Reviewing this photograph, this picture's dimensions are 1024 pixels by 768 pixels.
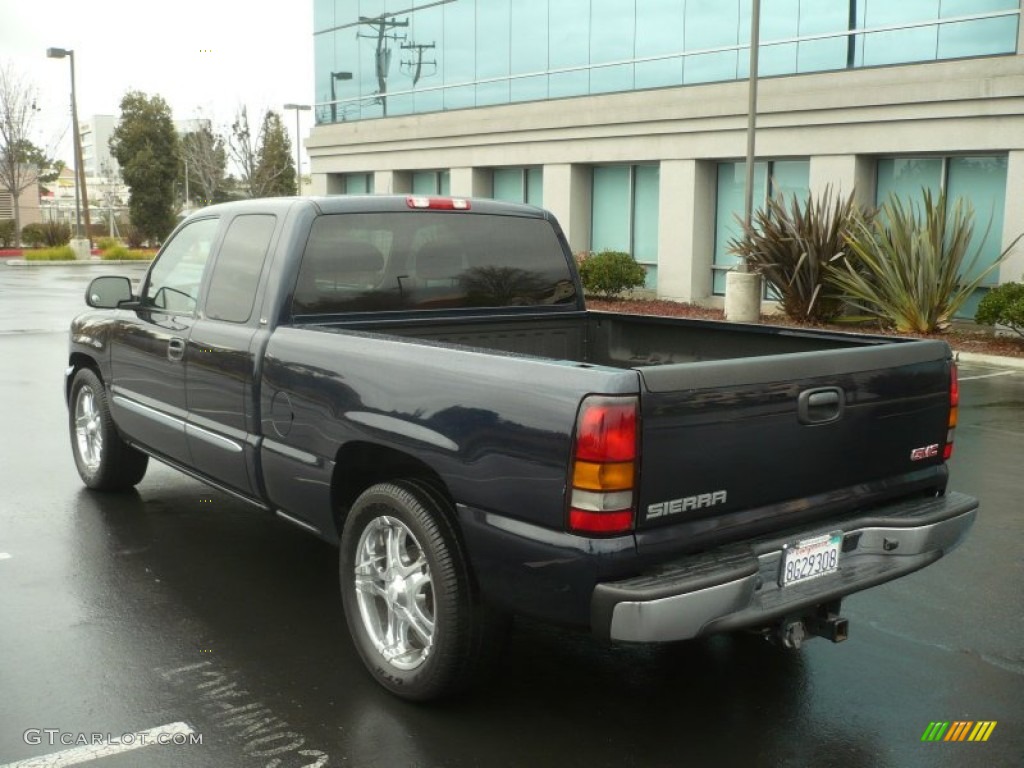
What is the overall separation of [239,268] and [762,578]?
3.05 meters

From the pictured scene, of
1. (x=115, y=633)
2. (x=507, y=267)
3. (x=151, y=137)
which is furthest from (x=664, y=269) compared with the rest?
(x=151, y=137)

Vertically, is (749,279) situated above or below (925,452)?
below

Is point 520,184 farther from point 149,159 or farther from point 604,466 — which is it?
point 149,159

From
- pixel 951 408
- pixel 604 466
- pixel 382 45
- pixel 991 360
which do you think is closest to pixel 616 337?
pixel 951 408

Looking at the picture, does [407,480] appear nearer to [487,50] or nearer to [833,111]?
[833,111]

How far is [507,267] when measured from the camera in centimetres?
589

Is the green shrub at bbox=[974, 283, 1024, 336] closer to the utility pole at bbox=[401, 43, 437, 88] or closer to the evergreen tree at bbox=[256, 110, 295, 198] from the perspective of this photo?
the utility pole at bbox=[401, 43, 437, 88]

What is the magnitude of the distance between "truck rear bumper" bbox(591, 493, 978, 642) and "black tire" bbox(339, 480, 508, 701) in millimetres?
621

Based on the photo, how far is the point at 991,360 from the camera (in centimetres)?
1505

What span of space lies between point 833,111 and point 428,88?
1438cm

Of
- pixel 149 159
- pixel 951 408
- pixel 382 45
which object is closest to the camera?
pixel 951 408

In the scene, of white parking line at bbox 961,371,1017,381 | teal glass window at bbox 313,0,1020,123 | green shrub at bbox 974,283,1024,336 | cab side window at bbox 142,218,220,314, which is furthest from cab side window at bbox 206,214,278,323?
teal glass window at bbox 313,0,1020,123

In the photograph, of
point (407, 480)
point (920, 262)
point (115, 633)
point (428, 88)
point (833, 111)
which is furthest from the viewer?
point (428, 88)

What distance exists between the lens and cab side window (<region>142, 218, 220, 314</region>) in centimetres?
602
